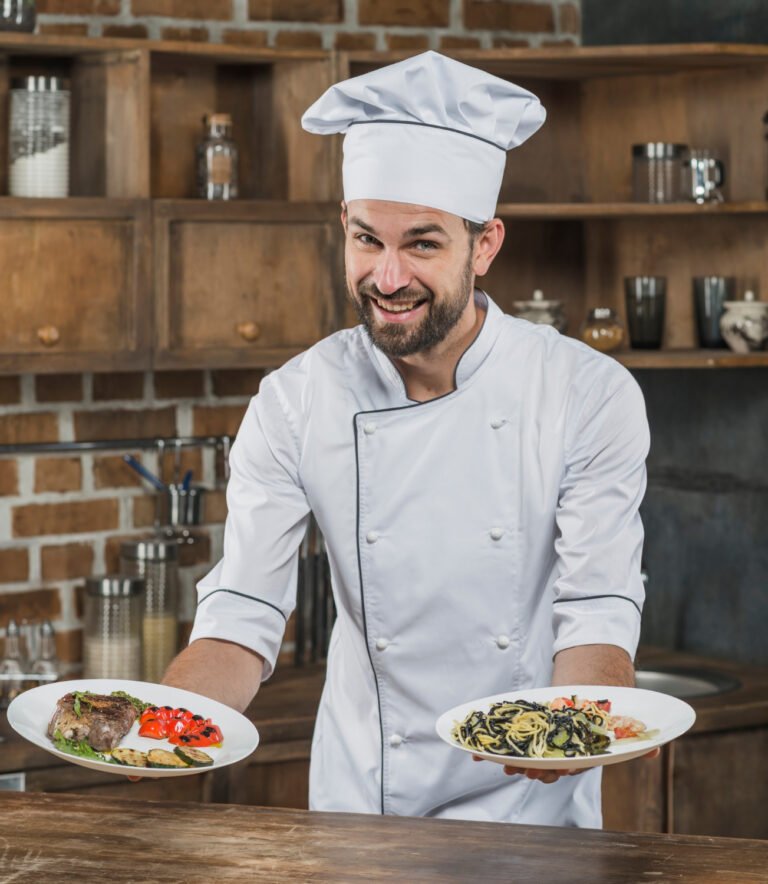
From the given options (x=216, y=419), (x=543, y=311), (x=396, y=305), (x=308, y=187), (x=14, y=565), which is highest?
(x=308, y=187)

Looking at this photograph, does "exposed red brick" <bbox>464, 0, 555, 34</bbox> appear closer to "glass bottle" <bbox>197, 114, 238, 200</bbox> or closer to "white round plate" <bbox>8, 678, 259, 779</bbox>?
"glass bottle" <bbox>197, 114, 238, 200</bbox>

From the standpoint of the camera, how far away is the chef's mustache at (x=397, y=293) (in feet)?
6.42

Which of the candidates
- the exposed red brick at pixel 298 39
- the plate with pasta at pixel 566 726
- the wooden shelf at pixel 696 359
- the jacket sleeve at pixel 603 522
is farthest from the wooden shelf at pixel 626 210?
the plate with pasta at pixel 566 726

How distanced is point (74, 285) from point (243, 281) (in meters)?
0.35

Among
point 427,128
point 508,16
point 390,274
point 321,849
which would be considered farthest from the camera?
point 508,16

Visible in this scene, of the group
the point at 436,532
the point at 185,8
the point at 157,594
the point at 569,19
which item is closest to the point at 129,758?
the point at 436,532

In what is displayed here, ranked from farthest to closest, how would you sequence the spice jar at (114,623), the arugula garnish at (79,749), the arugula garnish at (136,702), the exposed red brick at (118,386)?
the exposed red brick at (118,386)
the spice jar at (114,623)
the arugula garnish at (136,702)
the arugula garnish at (79,749)

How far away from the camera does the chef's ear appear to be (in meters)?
2.08

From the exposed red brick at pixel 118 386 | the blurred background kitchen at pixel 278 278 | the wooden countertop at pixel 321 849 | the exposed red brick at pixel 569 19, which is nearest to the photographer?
the wooden countertop at pixel 321 849

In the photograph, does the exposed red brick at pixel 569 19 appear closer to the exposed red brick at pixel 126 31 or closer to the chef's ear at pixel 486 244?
the exposed red brick at pixel 126 31

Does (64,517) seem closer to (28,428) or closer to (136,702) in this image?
(28,428)

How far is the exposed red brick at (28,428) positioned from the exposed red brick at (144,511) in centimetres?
23

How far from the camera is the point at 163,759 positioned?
5.55 feet

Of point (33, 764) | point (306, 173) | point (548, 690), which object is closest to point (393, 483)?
point (548, 690)
